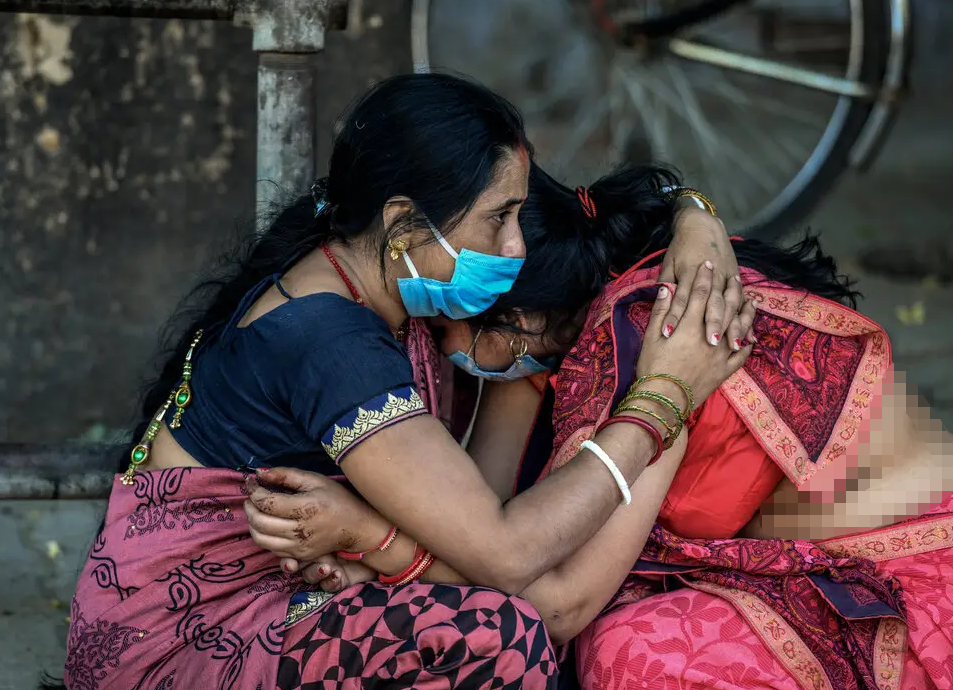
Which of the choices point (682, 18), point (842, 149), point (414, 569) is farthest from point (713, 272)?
point (682, 18)

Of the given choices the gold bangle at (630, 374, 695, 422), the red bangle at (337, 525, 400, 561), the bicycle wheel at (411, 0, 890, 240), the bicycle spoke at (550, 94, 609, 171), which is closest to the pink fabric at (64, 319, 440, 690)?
the red bangle at (337, 525, 400, 561)

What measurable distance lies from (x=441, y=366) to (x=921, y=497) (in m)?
1.09

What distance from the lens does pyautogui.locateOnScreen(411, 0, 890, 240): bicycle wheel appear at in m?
4.22

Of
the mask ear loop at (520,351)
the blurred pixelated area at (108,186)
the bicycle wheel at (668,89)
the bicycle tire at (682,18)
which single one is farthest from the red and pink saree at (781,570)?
the bicycle tire at (682,18)

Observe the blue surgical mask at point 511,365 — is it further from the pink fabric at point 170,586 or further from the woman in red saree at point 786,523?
the pink fabric at point 170,586

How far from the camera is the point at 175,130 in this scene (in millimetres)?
4066

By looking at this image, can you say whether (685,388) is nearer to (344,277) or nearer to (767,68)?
(344,277)

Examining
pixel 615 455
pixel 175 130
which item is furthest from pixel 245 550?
pixel 175 130

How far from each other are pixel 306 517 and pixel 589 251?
2.90ft

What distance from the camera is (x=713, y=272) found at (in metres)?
2.41

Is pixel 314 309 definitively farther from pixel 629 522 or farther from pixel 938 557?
pixel 938 557

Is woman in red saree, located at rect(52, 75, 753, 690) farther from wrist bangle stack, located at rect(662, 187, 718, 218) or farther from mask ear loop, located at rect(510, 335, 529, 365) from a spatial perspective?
wrist bangle stack, located at rect(662, 187, 718, 218)

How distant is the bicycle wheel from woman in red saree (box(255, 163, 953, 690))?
178 centimetres

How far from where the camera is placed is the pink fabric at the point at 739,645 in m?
2.26
